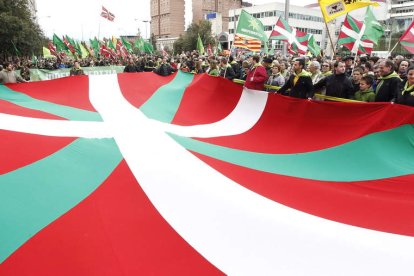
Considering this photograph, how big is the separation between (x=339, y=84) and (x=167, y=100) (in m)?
2.95

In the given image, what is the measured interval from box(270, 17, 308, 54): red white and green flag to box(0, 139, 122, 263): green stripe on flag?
438 inches

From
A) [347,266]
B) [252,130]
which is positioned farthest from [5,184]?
[252,130]

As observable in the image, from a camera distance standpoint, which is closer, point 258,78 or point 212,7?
point 258,78

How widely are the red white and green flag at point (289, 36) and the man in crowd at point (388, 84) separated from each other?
339 inches

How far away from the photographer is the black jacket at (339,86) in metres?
5.27

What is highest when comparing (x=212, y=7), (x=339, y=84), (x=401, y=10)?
(x=212, y=7)

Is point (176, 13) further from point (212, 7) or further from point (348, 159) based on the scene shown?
point (348, 159)

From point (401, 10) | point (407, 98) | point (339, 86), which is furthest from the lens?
point (401, 10)

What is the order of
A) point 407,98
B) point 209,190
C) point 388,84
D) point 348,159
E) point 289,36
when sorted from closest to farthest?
point 209,190
point 348,159
point 407,98
point 388,84
point 289,36

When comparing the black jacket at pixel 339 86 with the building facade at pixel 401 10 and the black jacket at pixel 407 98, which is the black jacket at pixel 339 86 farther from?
the building facade at pixel 401 10

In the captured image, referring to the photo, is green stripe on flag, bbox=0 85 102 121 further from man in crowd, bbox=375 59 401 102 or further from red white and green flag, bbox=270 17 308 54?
red white and green flag, bbox=270 17 308 54

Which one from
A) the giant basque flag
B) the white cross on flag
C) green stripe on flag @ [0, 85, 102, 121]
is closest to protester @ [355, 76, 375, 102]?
the giant basque flag

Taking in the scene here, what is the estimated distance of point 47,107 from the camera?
500cm

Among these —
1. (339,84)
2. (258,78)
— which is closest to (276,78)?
(258,78)
